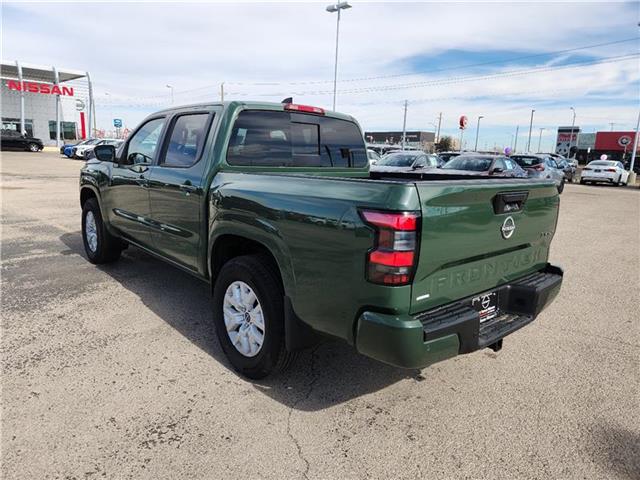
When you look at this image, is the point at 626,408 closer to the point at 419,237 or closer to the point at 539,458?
the point at 539,458

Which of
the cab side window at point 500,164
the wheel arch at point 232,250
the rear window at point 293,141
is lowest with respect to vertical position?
the wheel arch at point 232,250

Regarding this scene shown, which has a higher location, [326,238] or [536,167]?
[536,167]

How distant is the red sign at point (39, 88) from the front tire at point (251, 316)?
49154 mm

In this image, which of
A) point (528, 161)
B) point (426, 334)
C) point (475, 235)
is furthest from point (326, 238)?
point (528, 161)

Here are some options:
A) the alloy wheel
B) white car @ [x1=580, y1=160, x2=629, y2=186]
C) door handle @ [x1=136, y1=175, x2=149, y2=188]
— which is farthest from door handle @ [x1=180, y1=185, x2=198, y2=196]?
white car @ [x1=580, y1=160, x2=629, y2=186]

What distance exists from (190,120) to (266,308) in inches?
79.6

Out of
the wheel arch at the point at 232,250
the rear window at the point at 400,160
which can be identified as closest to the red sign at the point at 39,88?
the rear window at the point at 400,160

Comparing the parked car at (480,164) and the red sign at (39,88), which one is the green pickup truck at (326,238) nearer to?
the parked car at (480,164)

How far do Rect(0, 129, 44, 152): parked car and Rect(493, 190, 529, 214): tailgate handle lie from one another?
4320cm

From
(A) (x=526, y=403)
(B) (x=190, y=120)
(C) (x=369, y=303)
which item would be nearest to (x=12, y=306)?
(B) (x=190, y=120)

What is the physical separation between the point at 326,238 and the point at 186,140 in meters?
2.15

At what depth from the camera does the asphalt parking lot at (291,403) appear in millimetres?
2480

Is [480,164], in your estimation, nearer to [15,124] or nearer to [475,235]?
[475,235]

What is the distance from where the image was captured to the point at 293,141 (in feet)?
13.7
